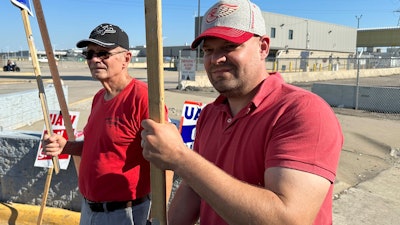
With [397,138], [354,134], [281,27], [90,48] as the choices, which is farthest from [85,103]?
[281,27]

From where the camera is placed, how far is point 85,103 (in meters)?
13.3

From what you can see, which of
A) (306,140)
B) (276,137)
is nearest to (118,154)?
(276,137)

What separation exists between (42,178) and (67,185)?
342 millimetres

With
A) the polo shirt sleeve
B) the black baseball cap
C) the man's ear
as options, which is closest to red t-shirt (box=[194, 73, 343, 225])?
the polo shirt sleeve

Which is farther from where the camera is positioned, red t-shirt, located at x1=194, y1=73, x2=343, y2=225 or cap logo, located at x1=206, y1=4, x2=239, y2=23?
cap logo, located at x1=206, y1=4, x2=239, y2=23

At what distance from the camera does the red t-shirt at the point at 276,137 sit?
4.17 feet

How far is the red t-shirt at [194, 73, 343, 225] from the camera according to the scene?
127 cm

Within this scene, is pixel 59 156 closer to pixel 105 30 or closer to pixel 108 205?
pixel 108 205

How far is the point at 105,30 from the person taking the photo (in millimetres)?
2797

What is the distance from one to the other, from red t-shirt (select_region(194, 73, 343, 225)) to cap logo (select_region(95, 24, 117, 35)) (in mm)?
1405

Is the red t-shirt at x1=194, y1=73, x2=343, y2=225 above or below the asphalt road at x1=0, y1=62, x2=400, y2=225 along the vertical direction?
above

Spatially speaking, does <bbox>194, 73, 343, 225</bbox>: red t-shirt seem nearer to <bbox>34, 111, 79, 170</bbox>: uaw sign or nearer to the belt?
the belt

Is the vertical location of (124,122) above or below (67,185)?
above

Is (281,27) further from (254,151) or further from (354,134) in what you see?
(254,151)
